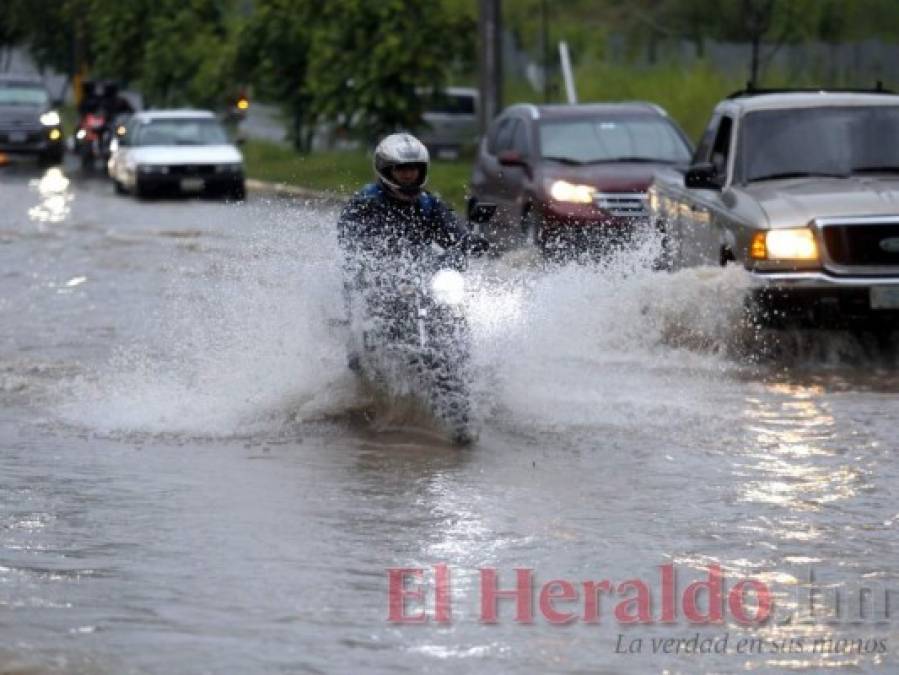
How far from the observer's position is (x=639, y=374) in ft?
45.4

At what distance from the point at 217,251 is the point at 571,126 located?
4.76 metres

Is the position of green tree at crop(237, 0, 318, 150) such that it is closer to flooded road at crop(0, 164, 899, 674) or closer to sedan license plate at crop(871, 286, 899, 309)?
flooded road at crop(0, 164, 899, 674)

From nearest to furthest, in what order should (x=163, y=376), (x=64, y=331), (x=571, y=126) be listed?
(x=163, y=376), (x=64, y=331), (x=571, y=126)

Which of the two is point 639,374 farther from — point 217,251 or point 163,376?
point 217,251

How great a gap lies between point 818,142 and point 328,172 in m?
16.7

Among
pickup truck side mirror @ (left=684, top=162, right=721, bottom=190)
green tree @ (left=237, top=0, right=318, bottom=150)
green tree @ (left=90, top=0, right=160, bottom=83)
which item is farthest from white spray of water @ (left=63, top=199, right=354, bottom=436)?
green tree @ (left=90, top=0, right=160, bottom=83)

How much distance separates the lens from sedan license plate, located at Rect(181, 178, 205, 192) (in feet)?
116

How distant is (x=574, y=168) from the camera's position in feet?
66.2

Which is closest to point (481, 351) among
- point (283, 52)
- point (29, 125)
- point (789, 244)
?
point (789, 244)

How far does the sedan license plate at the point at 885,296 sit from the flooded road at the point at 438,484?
1.55 ft

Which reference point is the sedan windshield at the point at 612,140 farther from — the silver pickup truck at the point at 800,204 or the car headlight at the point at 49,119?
the car headlight at the point at 49,119

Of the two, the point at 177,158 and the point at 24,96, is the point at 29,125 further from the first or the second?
the point at 177,158

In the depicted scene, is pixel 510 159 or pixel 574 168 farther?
pixel 574 168

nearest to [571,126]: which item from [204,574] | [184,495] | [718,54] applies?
[184,495]
